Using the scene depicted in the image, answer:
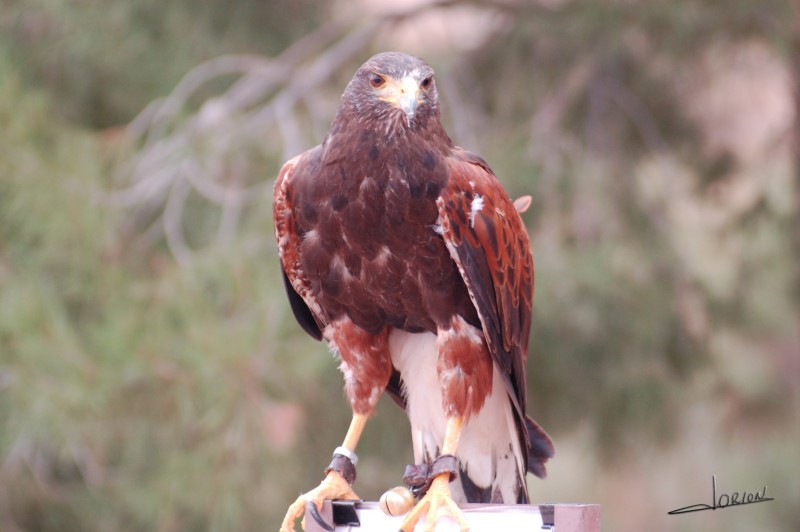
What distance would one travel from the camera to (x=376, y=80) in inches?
119

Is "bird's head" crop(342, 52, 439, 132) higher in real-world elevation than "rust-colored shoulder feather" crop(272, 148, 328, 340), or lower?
higher

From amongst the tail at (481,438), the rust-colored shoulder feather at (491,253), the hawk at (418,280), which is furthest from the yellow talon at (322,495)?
the rust-colored shoulder feather at (491,253)

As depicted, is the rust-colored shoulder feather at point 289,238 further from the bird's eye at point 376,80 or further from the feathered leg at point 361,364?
the bird's eye at point 376,80

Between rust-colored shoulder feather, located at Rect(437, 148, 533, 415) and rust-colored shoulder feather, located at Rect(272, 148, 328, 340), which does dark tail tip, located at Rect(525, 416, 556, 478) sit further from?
rust-colored shoulder feather, located at Rect(272, 148, 328, 340)

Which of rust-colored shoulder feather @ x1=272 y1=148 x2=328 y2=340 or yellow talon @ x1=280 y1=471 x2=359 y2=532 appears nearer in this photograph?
yellow talon @ x1=280 y1=471 x2=359 y2=532

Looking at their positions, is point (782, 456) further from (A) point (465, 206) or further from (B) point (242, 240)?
(A) point (465, 206)

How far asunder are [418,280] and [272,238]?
2325 millimetres

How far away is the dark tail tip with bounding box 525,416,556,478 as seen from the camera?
3.40m

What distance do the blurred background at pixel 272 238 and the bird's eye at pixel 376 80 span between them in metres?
2.03

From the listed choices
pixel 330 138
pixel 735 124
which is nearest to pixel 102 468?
pixel 330 138

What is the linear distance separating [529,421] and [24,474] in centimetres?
374

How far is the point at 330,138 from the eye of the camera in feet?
10.1

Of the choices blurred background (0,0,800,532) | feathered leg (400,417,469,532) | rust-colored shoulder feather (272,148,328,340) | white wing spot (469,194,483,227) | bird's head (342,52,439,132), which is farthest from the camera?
blurred background (0,0,800,532)

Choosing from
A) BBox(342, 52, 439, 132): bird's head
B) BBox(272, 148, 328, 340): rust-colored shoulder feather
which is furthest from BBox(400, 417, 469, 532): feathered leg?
BBox(342, 52, 439, 132): bird's head
